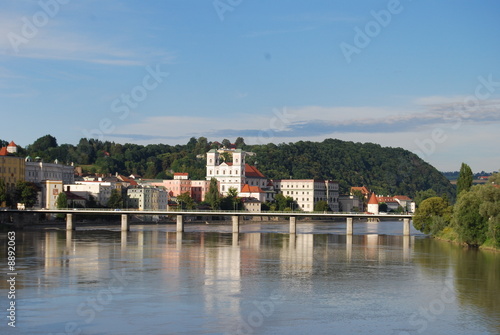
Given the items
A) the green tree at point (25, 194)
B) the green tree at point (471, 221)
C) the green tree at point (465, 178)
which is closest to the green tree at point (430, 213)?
the green tree at point (465, 178)

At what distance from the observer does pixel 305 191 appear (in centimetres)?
16688

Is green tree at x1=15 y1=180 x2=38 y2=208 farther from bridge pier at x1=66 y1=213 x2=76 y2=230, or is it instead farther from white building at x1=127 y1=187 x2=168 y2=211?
white building at x1=127 y1=187 x2=168 y2=211

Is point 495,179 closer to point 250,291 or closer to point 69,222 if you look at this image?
point 250,291

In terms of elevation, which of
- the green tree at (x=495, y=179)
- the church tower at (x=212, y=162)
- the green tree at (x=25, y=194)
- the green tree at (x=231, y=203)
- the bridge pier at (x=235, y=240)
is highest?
the church tower at (x=212, y=162)

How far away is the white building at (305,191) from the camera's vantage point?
166m

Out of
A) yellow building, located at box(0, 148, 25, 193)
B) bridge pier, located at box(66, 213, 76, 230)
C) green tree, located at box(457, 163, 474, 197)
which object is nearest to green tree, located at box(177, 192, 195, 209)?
yellow building, located at box(0, 148, 25, 193)

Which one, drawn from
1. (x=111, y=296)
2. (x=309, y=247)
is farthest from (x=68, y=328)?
(x=309, y=247)

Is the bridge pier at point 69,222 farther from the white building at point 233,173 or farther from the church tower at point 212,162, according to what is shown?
the church tower at point 212,162

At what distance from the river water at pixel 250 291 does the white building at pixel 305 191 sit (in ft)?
342

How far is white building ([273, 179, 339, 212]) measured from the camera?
546 ft

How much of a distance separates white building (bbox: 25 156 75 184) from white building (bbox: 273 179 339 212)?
52.9 metres

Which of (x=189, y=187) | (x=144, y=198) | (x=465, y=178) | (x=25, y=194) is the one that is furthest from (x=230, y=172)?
(x=465, y=178)

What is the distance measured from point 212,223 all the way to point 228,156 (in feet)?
183

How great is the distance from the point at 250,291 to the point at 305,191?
130 metres
